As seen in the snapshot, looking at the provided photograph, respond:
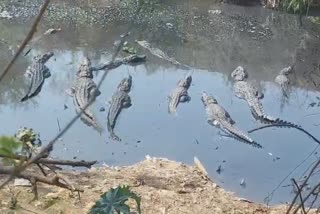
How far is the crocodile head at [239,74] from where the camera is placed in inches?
331

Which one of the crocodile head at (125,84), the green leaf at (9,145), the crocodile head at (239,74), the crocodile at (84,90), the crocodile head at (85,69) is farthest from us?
the crocodile head at (239,74)

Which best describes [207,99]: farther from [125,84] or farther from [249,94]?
[125,84]

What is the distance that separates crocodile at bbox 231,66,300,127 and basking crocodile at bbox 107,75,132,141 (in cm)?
150

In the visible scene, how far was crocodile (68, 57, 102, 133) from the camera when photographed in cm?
654

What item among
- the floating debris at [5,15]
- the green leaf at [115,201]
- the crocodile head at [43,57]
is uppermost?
the floating debris at [5,15]

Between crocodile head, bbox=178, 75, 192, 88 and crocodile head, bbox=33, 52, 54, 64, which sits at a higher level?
crocodile head, bbox=33, 52, 54, 64

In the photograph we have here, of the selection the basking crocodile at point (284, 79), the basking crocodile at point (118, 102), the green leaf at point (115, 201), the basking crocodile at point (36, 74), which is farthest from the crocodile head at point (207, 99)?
the green leaf at point (115, 201)

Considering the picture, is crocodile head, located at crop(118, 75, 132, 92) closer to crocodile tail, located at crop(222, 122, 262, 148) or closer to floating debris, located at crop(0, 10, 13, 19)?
crocodile tail, located at crop(222, 122, 262, 148)

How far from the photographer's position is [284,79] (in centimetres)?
841

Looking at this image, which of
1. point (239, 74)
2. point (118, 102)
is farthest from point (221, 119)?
point (239, 74)

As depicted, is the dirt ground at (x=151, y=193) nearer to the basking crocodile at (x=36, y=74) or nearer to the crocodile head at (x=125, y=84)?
the crocodile head at (x=125, y=84)

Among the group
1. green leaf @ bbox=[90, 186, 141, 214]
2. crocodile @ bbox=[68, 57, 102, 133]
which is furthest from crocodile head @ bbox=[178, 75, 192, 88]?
green leaf @ bbox=[90, 186, 141, 214]

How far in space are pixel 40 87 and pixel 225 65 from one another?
3103mm

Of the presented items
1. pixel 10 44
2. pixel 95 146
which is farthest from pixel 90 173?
pixel 10 44
